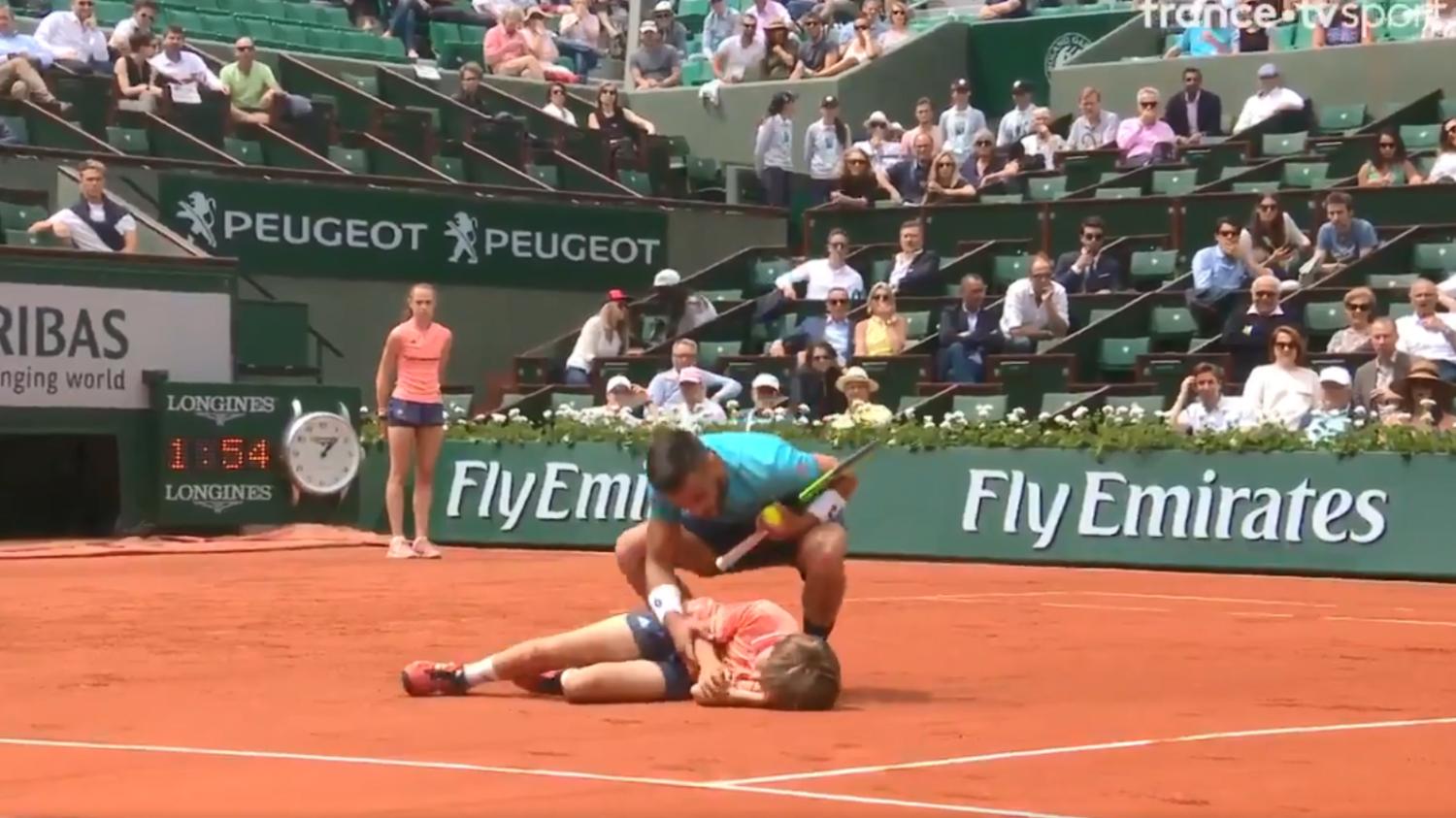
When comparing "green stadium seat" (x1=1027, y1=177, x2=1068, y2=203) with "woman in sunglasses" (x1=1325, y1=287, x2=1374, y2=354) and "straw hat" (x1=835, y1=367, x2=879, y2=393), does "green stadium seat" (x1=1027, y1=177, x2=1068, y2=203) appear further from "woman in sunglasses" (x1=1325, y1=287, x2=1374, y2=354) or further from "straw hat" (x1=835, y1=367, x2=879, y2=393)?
"woman in sunglasses" (x1=1325, y1=287, x2=1374, y2=354)

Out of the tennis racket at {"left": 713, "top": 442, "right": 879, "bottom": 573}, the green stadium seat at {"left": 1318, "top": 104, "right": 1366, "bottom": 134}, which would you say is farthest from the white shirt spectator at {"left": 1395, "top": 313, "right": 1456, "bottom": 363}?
the tennis racket at {"left": 713, "top": 442, "right": 879, "bottom": 573}

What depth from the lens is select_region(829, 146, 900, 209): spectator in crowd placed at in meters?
26.4

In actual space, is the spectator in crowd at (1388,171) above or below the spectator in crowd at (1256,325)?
above

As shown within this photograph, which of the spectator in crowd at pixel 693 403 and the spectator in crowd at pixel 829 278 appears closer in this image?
the spectator in crowd at pixel 693 403

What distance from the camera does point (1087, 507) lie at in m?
18.6

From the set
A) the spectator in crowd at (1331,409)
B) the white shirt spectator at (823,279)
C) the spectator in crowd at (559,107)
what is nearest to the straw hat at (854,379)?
the white shirt spectator at (823,279)

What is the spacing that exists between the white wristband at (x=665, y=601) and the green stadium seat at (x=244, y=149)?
1688 cm

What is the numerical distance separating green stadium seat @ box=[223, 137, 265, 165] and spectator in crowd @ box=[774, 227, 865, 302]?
5323mm

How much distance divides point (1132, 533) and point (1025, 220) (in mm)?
7018

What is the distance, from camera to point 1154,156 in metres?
25.7

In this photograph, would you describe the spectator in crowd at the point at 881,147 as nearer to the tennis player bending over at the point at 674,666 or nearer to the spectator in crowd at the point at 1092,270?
the spectator in crowd at the point at 1092,270

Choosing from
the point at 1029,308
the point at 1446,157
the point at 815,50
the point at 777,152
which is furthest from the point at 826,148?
the point at 1446,157

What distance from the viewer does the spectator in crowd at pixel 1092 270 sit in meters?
22.8

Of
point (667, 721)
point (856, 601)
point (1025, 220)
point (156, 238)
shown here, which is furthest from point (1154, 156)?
point (667, 721)
